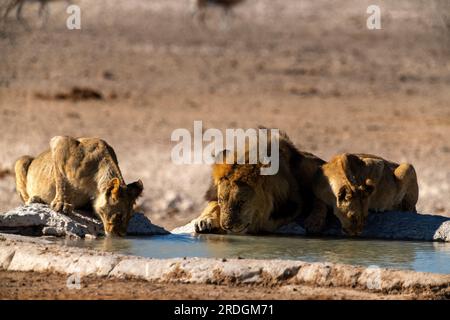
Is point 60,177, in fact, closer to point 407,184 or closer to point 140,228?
point 140,228

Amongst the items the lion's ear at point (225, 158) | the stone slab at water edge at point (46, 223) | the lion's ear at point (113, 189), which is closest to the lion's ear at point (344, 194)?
the lion's ear at point (225, 158)

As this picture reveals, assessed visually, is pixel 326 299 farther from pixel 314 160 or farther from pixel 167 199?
pixel 167 199

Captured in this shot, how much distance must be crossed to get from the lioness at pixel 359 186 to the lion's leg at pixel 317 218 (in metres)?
0.14

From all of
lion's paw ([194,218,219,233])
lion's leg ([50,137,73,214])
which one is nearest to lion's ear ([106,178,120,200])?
lion's leg ([50,137,73,214])

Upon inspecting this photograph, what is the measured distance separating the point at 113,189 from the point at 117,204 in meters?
0.13

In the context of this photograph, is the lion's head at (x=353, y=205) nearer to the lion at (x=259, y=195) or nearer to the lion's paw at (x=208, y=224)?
the lion at (x=259, y=195)

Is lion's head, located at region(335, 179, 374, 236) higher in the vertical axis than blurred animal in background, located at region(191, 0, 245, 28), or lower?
lower

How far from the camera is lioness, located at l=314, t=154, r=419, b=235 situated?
9.24 m

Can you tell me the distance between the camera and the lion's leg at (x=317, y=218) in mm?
9656

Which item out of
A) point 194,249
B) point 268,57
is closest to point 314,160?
point 194,249

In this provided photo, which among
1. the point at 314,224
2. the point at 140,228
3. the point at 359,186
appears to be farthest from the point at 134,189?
the point at 359,186

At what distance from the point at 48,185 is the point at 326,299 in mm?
3313

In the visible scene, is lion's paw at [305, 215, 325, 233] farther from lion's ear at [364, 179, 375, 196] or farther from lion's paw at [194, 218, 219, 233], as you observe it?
lion's paw at [194, 218, 219, 233]

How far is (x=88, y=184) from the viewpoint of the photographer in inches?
368
